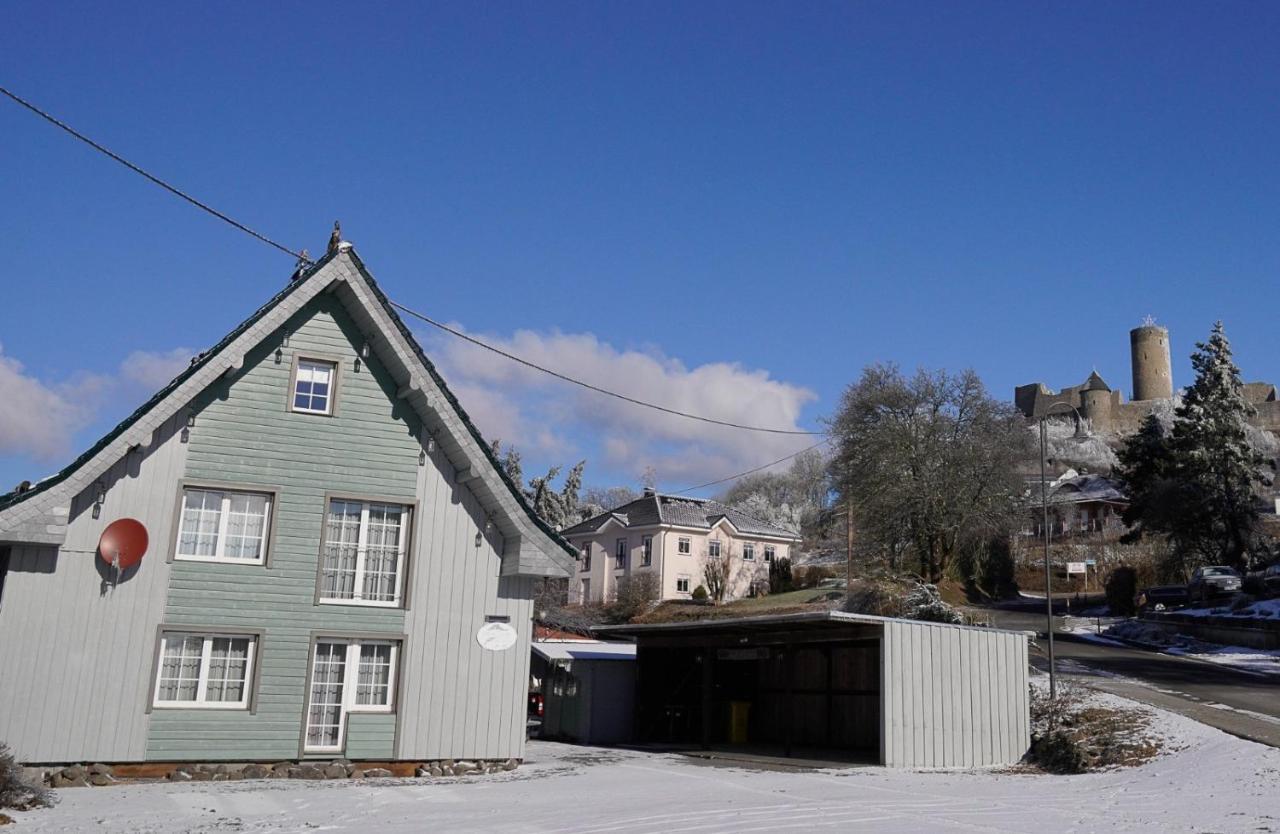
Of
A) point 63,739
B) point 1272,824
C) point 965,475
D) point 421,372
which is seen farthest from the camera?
point 965,475

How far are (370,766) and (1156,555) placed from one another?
53419mm

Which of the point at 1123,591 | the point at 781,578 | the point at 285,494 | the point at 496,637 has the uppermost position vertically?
the point at 781,578

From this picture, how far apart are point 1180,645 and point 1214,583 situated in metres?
8.95

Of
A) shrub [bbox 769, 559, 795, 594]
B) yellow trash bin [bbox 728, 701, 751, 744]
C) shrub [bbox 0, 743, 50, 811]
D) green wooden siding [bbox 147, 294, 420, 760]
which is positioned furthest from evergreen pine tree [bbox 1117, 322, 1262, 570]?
shrub [bbox 0, 743, 50, 811]

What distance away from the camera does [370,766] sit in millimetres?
18312

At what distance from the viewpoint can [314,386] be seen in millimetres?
19391

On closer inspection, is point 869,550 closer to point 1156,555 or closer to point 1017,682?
point 1156,555

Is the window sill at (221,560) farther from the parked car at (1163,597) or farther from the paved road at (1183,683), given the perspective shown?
the parked car at (1163,597)

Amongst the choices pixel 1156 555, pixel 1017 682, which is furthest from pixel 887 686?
pixel 1156 555

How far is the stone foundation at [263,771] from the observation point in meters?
16.4

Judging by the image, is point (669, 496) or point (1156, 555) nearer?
point (1156, 555)

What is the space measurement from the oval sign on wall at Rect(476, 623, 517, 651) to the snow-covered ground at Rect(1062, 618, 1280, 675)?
82.8 ft

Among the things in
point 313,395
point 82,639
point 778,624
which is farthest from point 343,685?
point 778,624

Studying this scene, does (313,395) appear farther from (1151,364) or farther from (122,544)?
(1151,364)
